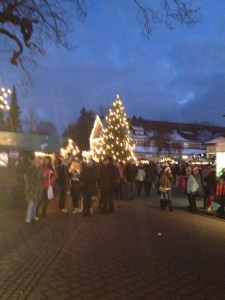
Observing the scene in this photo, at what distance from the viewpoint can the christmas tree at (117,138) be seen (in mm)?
43125

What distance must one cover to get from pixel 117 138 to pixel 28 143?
1491 cm

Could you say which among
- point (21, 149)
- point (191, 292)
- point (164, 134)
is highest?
point (164, 134)

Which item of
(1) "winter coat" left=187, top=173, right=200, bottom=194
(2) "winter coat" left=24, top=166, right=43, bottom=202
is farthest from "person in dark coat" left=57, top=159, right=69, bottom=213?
(1) "winter coat" left=187, top=173, right=200, bottom=194

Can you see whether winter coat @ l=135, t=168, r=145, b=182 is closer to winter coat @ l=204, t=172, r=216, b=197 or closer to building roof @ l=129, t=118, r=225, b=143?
winter coat @ l=204, t=172, r=216, b=197

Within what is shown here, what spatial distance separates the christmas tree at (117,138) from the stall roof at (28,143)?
11.8 m

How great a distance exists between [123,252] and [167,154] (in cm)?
7134

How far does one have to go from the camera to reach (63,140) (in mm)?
32469

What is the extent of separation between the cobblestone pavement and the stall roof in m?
15.6

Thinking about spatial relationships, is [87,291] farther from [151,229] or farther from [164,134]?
[164,134]

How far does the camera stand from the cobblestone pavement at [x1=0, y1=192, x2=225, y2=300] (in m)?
6.04

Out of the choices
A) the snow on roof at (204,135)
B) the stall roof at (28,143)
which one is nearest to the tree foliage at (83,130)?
the snow on roof at (204,135)

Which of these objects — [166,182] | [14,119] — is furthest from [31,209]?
[14,119]

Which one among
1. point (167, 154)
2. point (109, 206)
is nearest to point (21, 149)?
point (109, 206)

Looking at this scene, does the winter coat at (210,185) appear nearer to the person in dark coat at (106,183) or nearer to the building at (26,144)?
the person in dark coat at (106,183)
